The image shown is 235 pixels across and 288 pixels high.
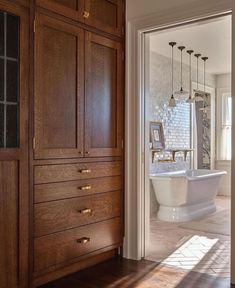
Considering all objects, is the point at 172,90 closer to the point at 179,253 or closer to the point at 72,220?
the point at 179,253

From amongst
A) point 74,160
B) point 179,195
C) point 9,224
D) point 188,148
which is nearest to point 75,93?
point 74,160

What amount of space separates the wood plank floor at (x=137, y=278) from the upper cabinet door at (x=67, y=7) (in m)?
2.06

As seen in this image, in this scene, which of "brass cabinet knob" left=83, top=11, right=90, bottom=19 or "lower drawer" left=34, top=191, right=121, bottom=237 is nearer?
"lower drawer" left=34, top=191, right=121, bottom=237

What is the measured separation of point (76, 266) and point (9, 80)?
1538 millimetres

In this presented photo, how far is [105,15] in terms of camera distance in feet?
9.89

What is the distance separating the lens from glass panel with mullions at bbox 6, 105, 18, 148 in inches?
88.2

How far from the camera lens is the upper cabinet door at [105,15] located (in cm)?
284

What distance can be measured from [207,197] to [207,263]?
8.04 feet

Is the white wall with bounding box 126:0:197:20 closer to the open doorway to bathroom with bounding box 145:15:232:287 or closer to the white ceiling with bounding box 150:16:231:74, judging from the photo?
the open doorway to bathroom with bounding box 145:15:232:287

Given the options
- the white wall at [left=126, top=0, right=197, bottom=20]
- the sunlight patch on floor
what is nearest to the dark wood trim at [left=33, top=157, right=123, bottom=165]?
the sunlight patch on floor

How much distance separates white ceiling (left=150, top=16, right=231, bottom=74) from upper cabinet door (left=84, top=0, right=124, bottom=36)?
0.90 metres

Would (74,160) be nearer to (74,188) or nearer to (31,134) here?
(74,188)

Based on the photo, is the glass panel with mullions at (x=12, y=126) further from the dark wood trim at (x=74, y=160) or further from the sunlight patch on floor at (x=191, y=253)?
the sunlight patch on floor at (x=191, y=253)

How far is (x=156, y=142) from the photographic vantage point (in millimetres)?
5332
